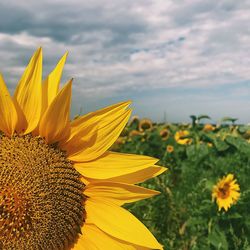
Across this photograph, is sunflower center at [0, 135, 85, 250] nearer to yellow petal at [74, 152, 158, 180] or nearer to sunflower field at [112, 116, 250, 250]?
yellow petal at [74, 152, 158, 180]

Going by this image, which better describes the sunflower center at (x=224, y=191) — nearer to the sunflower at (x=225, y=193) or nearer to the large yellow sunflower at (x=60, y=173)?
the sunflower at (x=225, y=193)

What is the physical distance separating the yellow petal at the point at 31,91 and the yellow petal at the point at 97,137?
0.46 feet

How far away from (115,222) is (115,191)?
0.36 feet

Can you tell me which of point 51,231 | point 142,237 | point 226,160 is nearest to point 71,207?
point 51,231

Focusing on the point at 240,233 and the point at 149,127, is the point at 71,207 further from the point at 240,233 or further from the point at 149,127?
the point at 149,127

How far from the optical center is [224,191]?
430 centimetres

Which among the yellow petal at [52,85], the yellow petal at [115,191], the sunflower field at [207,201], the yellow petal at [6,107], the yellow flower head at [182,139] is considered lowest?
the sunflower field at [207,201]

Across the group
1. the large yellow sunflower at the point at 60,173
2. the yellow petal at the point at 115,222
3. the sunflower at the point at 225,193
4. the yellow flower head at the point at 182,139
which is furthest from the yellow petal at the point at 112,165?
the yellow flower head at the point at 182,139

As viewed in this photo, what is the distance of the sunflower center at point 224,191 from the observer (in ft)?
13.9

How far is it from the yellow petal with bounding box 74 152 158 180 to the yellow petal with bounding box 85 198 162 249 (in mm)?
101

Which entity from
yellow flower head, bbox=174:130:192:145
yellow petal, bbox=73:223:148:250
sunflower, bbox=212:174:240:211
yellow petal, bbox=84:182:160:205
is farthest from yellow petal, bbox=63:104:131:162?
yellow flower head, bbox=174:130:192:145

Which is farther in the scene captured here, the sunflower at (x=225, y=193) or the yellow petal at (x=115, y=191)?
the sunflower at (x=225, y=193)

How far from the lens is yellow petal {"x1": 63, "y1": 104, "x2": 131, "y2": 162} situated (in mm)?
1586

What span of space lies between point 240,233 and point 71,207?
3026mm
